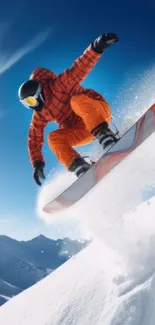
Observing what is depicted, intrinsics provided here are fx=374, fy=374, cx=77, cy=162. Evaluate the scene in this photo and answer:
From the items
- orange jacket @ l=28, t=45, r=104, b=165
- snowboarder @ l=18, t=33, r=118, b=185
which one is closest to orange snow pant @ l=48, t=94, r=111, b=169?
snowboarder @ l=18, t=33, r=118, b=185

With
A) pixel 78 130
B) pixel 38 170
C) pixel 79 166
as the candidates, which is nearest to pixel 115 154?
pixel 79 166

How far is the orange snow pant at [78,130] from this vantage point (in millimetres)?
5590

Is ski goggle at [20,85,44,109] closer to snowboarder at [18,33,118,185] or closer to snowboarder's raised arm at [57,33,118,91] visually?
snowboarder at [18,33,118,185]

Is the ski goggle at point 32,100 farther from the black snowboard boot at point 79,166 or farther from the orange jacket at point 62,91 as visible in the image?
the black snowboard boot at point 79,166

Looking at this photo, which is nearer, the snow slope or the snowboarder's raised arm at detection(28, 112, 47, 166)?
the snow slope

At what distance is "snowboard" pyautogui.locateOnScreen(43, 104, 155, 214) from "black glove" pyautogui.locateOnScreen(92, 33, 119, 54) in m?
1.15

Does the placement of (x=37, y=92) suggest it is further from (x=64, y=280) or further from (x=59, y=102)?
(x=64, y=280)

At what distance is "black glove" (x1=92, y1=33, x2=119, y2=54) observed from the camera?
5258 millimetres

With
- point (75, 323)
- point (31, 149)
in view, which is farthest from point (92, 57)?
point (75, 323)

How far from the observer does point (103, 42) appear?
535 centimetres

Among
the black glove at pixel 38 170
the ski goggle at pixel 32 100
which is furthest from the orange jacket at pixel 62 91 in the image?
the black glove at pixel 38 170

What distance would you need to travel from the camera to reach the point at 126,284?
13.5 ft

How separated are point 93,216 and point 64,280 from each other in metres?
1.29

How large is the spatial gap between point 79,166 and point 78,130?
2.59ft
